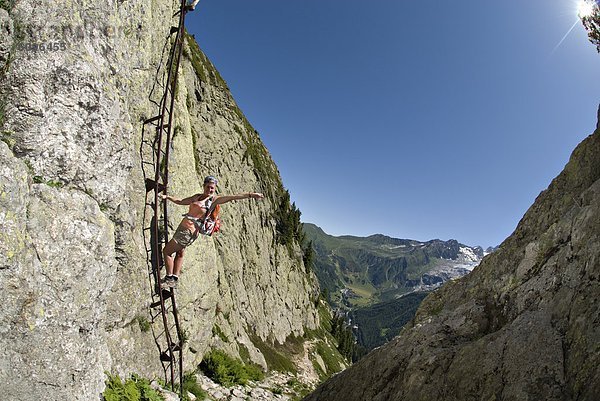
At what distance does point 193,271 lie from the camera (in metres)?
17.8

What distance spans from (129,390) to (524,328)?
11.2 metres

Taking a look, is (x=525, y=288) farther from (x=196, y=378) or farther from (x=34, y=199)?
(x=196, y=378)

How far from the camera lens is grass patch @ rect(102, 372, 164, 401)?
1011 cm

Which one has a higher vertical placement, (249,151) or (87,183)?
(249,151)

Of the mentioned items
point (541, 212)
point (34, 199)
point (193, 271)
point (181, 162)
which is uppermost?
point (181, 162)

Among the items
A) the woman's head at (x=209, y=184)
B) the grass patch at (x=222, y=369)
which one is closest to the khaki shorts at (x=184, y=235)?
the woman's head at (x=209, y=184)

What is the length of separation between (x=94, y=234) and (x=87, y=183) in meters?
1.54

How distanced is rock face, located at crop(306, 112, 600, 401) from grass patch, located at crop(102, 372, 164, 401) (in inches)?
226

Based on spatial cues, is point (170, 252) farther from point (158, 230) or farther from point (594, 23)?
point (594, 23)

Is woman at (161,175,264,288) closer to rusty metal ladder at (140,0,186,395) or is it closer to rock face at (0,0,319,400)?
rusty metal ladder at (140,0,186,395)

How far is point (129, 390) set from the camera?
35.2ft

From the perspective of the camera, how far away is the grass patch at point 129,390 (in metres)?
10.1

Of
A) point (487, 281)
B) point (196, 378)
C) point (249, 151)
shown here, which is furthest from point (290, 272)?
point (487, 281)

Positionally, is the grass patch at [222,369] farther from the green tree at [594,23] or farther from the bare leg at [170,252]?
the green tree at [594,23]
